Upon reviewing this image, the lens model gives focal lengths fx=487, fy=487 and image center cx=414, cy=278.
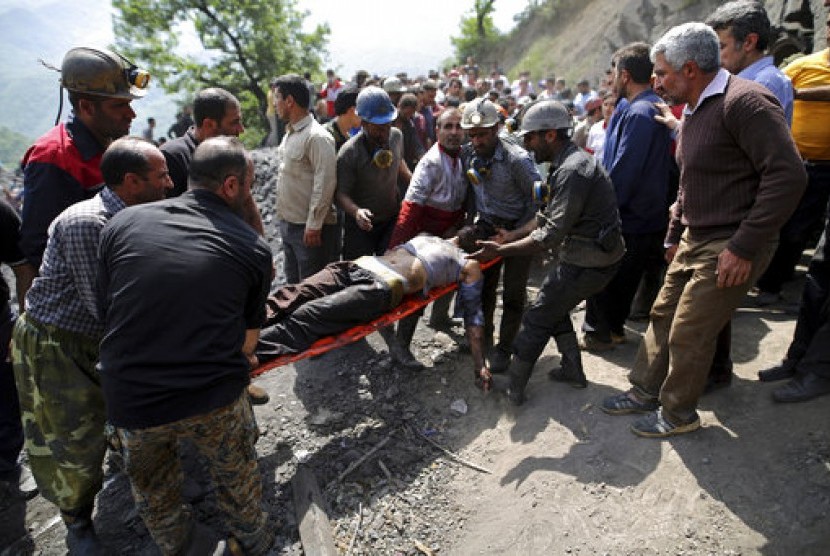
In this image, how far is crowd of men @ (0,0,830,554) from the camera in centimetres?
217

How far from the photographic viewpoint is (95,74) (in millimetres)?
2805

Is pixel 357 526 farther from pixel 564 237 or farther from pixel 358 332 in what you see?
pixel 564 237

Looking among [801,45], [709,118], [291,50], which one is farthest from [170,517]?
[291,50]

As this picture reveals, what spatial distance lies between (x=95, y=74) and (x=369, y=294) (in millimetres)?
2132

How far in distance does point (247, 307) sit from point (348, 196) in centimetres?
223

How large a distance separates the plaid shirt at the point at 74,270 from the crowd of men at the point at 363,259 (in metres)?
0.01

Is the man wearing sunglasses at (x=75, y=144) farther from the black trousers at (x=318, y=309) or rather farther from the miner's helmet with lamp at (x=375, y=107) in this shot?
the miner's helmet with lamp at (x=375, y=107)

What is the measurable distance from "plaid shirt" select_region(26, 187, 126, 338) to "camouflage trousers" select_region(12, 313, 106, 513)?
8 cm

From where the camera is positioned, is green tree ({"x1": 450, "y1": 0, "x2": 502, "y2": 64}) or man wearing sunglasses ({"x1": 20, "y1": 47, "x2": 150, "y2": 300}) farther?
green tree ({"x1": 450, "y1": 0, "x2": 502, "y2": 64})

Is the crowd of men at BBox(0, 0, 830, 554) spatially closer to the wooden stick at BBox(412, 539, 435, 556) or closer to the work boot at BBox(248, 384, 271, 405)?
the work boot at BBox(248, 384, 271, 405)

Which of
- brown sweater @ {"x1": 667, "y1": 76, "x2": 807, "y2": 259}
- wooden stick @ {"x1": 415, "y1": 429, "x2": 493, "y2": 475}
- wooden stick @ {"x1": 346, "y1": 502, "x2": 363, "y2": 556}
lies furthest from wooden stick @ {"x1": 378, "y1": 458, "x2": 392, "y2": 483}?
brown sweater @ {"x1": 667, "y1": 76, "x2": 807, "y2": 259}

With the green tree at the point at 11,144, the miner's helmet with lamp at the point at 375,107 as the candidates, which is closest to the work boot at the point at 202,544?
the miner's helmet with lamp at the point at 375,107

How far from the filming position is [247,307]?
2.41 m

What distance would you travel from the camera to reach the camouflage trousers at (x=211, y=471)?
227 cm
